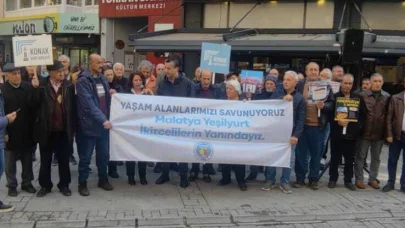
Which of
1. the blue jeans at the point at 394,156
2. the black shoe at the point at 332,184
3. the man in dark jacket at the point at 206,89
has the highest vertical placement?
the man in dark jacket at the point at 206,89

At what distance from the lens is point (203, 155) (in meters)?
6.70

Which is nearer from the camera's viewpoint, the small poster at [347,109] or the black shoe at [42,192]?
the black shoe at [42,192]

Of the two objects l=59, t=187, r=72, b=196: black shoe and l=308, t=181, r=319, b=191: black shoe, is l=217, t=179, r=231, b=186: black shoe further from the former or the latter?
l=59, t=187, r=72, b=196: black shoe

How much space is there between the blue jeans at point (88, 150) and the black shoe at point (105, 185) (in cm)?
20

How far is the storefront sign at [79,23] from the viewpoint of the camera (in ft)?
66.8

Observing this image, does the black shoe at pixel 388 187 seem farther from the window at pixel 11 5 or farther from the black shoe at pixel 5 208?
the window at pixel 11 5

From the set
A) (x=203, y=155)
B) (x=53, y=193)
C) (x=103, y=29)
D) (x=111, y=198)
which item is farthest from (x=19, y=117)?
(x=103, y=29)

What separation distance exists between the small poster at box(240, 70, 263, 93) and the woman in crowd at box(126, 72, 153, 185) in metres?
1.55

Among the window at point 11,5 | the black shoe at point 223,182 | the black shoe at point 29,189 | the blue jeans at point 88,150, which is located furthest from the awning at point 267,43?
the window at point 11,5

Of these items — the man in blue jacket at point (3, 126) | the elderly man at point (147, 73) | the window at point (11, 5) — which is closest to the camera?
the man in blue jacket at point (3, 126)

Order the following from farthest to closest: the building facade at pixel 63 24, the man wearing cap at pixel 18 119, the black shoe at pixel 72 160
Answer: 1. the building facade at pixel 63 24
2. the black shoe at pixel 72 160
3. the man wearing cap at pixel 18 119

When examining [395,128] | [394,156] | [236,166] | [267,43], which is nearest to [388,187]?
[394,156]

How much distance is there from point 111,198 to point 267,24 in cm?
1033

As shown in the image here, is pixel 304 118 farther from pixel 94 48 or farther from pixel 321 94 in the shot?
Answer: pixel 94 48
